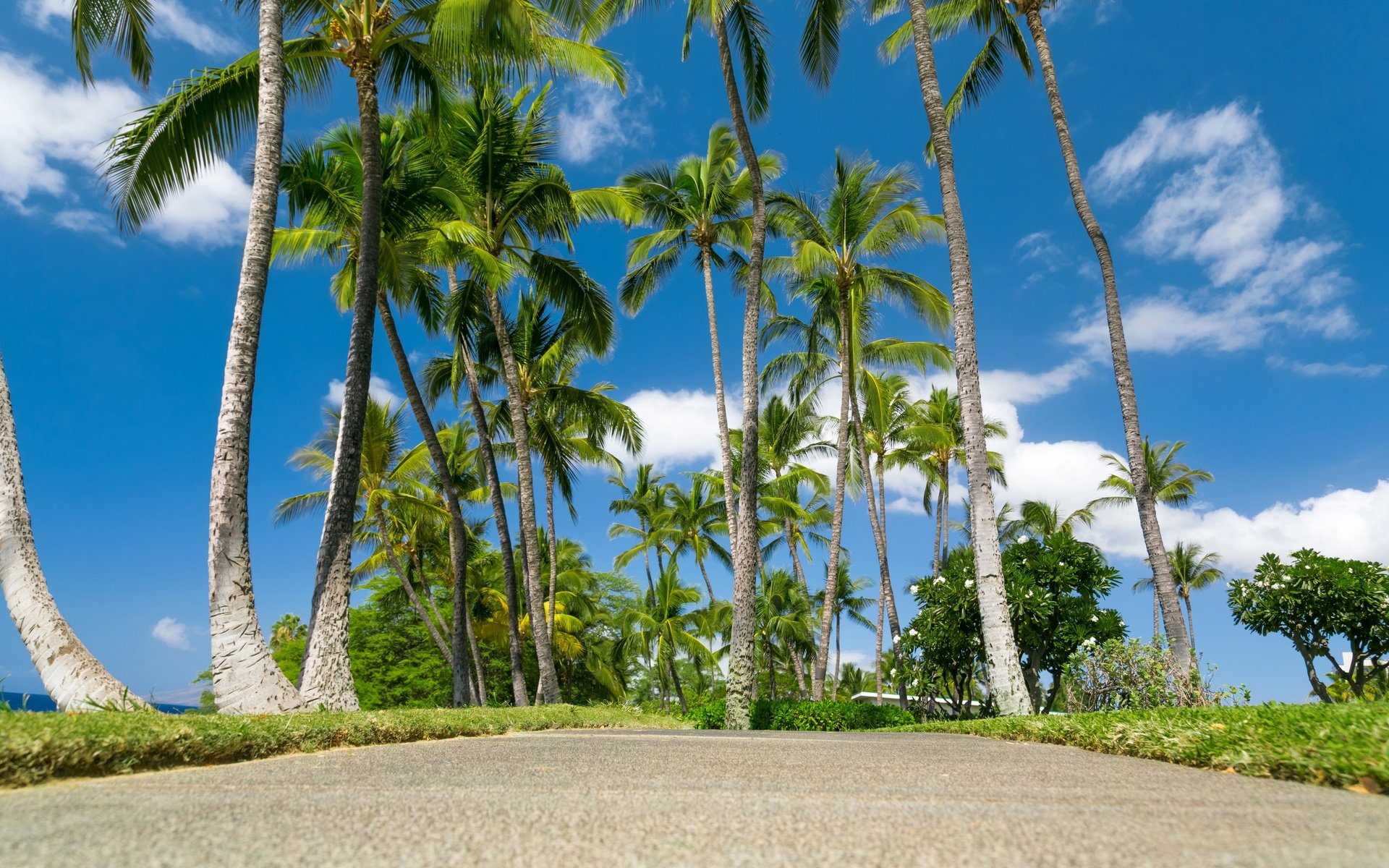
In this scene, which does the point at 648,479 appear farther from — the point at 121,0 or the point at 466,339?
the point at 121,0

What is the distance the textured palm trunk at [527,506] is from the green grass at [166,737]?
744cm

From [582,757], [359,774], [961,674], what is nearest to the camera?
[359,774]

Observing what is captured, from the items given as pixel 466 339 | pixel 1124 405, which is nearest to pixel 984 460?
pixel 1124 405

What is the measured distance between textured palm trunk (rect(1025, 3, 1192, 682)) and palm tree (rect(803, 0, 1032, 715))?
261 centimetres

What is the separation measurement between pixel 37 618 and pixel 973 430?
9.37 meters

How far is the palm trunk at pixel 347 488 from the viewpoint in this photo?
7395mm

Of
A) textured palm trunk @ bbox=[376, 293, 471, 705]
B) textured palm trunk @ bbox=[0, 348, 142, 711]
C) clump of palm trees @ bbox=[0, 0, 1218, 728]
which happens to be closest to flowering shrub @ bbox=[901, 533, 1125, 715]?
clump of palm trees @ bbox=[0, 0, 1218, 728]

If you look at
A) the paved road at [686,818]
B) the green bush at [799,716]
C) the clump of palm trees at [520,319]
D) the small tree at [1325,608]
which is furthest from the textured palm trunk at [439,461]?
the small tree at [1325,608]

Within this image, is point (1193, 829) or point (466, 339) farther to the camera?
point (466, 339)

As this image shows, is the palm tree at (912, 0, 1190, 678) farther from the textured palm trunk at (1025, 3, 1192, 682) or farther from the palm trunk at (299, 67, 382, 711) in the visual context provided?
the palm trunk at (299, 67, 382, 711)

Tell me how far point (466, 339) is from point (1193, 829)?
15.2 metres

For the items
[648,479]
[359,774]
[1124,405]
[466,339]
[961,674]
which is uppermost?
[648,479]

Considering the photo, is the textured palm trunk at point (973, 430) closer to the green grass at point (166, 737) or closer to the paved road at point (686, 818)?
the paved road at point (686, 818)

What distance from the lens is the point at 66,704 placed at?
573cm
